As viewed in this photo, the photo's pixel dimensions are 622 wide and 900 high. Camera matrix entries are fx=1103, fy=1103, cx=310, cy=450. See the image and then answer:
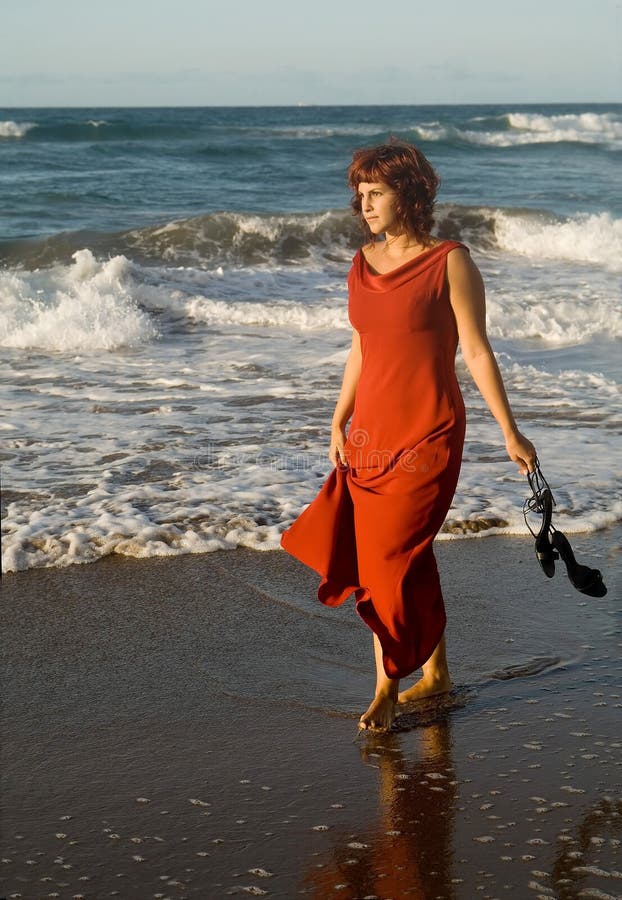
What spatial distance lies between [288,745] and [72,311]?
834 cm

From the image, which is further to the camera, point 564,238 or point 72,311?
point 564,238

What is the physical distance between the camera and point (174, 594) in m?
4.50

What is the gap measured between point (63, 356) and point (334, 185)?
51.6ft

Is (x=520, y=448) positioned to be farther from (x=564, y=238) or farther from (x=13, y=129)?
(x=13, y=129)

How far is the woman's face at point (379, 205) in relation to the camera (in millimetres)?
3205

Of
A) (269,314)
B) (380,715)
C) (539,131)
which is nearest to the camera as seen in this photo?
(380,715)

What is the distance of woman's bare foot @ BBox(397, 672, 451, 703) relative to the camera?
11.6ft

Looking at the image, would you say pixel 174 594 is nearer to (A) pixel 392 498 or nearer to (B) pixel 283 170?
(A) pixel 392 498

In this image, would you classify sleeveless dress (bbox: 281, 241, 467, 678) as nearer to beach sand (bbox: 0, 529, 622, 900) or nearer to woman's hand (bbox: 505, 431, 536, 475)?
woman's hand (bbox: 505, 431, 536, 475)

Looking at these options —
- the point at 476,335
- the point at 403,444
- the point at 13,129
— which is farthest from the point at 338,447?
the point at 13,129

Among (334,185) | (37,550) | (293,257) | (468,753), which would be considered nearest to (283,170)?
(334,185)

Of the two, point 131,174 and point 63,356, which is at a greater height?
point 131,174

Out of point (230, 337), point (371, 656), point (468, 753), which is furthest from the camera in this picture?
point (230, 337)

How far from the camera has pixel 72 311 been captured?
10.9m
